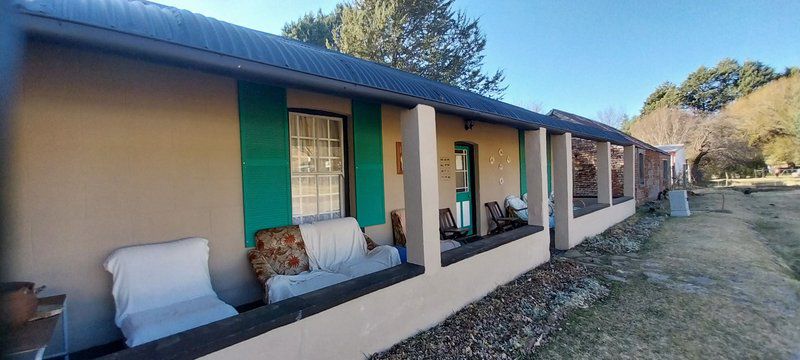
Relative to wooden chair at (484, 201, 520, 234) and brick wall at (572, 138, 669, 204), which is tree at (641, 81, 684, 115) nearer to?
brick wall at (572, 138, 669, 204)

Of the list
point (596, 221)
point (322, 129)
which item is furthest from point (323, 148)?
point (596, 221)

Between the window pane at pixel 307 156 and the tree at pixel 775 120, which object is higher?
the tree at pixel 775 120

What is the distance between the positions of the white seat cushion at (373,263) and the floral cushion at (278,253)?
0.49 meters

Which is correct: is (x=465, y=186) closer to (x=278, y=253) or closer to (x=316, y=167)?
(x=316, y=167)

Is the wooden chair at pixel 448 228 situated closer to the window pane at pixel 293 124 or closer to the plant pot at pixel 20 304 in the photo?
the window pane at pixel 293 124

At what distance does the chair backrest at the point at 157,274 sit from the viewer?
252 cm

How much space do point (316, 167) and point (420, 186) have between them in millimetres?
1680

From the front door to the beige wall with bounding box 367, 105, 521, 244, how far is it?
14cm

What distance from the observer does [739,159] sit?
82.9 feet

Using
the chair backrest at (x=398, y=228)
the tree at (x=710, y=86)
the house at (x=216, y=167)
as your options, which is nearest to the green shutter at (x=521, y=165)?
the house at (x=216, y=167)

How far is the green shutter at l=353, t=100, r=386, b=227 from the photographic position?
4422 mm

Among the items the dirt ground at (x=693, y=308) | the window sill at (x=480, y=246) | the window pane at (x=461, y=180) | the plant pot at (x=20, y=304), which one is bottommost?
the dirt ground at (x=693, y=308)

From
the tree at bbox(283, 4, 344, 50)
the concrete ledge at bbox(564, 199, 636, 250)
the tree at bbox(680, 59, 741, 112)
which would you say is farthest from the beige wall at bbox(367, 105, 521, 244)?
the tree at bbox(680, 59, 741, 112)

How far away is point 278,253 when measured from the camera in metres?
3.46
